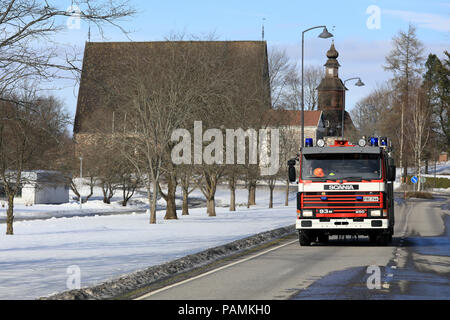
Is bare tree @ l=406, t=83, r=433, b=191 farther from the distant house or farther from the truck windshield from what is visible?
the truck windshield

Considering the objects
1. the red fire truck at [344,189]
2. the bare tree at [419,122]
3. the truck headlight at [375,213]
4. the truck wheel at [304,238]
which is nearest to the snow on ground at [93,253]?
the truck wheel at [304,238]

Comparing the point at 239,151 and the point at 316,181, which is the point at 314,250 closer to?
the point at 316,181

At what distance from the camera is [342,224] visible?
2155cm

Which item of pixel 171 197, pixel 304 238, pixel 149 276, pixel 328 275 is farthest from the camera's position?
pixel 171 197

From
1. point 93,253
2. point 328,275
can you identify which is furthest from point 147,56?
point 328,275

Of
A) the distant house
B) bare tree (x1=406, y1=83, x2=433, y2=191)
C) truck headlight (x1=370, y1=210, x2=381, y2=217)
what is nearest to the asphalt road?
truck headlight (x1=370, y1=210, x2=381, y2=217)

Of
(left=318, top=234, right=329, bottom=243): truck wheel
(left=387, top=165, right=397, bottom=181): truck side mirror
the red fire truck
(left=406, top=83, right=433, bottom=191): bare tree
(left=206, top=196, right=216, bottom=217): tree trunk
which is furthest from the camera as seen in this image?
(left=406, top=83, right=433, bottom=191): bare tree

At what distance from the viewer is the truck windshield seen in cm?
2161

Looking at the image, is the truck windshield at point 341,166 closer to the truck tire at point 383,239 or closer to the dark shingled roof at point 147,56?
the truck tire at point 383,239

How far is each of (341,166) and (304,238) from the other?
7.95ft

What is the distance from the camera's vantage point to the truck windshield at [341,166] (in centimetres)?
2161

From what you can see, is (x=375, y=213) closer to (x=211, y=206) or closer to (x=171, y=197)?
(x=171, y=197)

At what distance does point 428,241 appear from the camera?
24484 mm
